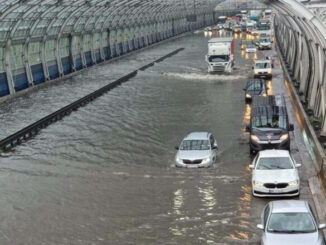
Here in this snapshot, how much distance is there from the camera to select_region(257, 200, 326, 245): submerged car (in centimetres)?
1187

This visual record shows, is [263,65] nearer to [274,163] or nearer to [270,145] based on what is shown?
[270,145]

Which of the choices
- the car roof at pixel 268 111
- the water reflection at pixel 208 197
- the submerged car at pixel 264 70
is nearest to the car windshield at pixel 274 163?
the water reflection at pixel 208 197

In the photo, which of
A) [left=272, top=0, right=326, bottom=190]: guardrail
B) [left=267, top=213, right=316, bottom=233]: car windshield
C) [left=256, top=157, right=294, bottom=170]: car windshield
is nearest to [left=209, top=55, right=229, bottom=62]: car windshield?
[left=272, top=0, right=326, bottom=190]: guardrail

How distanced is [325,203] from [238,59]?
5365cm

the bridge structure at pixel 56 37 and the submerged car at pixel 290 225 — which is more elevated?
the bridge structure at pixel 56 37

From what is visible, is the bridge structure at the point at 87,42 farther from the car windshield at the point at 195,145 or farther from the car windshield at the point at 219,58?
the car windshield at the point at 219,58

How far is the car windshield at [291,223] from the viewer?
12.2 m

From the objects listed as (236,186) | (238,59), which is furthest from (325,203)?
(238,59)

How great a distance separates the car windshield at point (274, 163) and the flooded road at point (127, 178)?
0.95 m

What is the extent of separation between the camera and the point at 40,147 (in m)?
25.1

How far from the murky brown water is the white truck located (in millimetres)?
14630

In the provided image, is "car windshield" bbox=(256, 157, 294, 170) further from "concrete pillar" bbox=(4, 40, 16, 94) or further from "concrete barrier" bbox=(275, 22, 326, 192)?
"concrete pillar" bbox=(4, 40, 16, 94)

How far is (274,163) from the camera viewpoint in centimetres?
1788

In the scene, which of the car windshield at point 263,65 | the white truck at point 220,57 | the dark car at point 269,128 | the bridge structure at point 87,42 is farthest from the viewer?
the white truck at point 220,57
